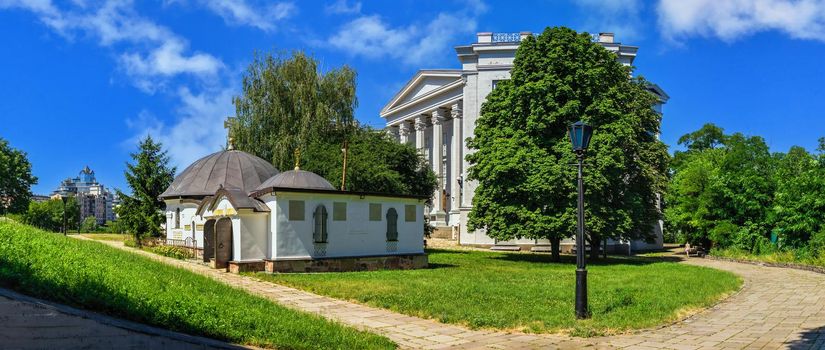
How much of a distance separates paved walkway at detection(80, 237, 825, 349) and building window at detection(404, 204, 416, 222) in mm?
9049

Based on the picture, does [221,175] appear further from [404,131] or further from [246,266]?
[404,131]

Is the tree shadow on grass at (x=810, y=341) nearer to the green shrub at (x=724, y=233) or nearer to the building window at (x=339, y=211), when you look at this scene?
the building window at (x=339, y=211)

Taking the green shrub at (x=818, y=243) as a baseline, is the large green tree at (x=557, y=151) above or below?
above

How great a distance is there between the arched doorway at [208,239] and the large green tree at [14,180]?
5163cm

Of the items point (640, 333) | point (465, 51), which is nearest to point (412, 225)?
point (640, 333)

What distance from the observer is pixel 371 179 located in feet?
109

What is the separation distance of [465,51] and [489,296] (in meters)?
35.8

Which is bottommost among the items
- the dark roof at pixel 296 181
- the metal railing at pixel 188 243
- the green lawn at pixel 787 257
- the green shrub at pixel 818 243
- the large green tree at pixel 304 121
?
the green lawn at pixel 787 257

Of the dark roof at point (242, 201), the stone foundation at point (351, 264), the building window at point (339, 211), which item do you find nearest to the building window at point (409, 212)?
the stone foundation at point (351, 264)

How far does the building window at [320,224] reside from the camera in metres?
21.2

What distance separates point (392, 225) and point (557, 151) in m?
9.00

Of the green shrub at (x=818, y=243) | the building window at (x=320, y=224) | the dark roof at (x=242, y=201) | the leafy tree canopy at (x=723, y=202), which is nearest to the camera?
the dark roof at (x=242, y=201)

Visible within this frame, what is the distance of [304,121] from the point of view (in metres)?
39.0

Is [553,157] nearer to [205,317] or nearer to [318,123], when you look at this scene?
[318,123]
